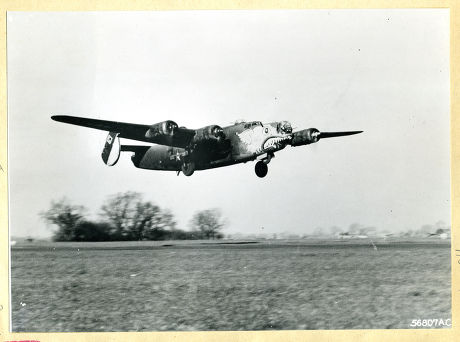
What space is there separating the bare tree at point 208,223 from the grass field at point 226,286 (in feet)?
0.71

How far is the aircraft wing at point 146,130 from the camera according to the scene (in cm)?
823

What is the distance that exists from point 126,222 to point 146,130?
4.42ft

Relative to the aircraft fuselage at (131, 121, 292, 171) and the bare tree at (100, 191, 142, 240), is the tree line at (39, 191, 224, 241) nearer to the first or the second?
the bare tree at (100, 191, 142, 240)

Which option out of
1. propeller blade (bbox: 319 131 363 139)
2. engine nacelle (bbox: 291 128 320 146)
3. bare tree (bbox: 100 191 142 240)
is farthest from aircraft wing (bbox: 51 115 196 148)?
propeller blade (bbox: 319 131 363 139)

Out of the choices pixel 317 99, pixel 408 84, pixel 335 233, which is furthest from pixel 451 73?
pixel 335 233

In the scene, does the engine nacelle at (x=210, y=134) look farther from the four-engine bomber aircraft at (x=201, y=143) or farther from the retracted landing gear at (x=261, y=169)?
the retracted landing gear at (x=261, y=169)

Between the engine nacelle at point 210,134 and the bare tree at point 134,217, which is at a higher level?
the engine nacelle at point 210,134

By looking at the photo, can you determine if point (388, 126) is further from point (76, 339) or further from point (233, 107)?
point (76, 339)

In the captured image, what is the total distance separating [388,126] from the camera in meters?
8.38

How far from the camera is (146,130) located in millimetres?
8367

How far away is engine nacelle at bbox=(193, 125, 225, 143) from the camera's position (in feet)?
27.2

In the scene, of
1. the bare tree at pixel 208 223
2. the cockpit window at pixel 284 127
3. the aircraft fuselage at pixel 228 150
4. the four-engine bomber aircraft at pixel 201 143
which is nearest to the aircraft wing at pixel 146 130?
the four-engine bomber aircraft at pixel 201 143

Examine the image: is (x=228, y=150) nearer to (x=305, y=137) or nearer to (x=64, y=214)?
(x=305, y=137)

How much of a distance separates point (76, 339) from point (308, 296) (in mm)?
3234
